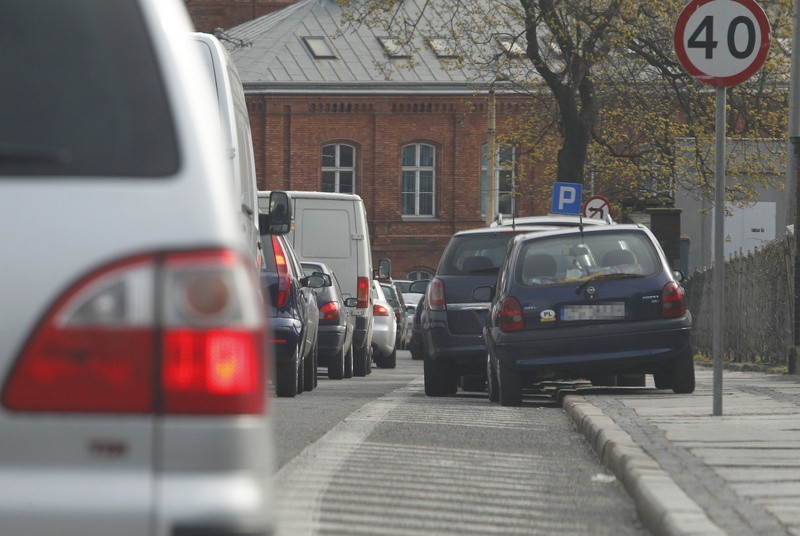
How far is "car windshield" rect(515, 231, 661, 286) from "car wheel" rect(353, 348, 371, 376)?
893cm

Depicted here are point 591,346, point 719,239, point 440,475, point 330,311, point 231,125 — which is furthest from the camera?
point 330,311

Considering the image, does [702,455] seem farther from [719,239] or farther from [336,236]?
[336,236]

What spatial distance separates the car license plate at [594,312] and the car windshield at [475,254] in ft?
7.65

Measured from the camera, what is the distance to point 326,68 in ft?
194

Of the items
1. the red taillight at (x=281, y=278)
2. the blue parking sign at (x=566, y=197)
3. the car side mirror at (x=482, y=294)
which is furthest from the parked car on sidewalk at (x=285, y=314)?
the blue parking sign at (x=566, y=197)

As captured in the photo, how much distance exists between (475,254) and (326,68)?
144ft

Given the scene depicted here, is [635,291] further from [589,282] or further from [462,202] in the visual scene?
[462,202]

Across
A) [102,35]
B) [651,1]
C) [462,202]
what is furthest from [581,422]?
[462,202]

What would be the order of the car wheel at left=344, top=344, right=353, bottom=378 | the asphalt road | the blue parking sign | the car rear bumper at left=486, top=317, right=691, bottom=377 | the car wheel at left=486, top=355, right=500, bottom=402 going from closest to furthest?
the asphalt road < the car rear bumper at left=486, top=317, right=691, bottom=377 < the car wheel at left=486, top=355, right=500, bottom=402 < the car wheel at left=344, top=344, right=353, bottom=378 < the blue parking sign

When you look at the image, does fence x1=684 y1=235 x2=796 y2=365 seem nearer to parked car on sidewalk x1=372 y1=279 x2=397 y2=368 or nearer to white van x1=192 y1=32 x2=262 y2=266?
parked car on sidewalk x1=372 y1=279 x2=397 y2=368

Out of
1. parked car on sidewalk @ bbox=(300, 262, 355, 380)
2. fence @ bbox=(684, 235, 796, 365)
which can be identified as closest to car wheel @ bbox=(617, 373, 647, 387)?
fence @ bbox=(684, 235, 796, 365)

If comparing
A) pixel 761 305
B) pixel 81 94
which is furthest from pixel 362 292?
pixel 81 94

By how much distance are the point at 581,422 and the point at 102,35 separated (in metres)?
7.97

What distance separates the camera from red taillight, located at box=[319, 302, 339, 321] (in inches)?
727
